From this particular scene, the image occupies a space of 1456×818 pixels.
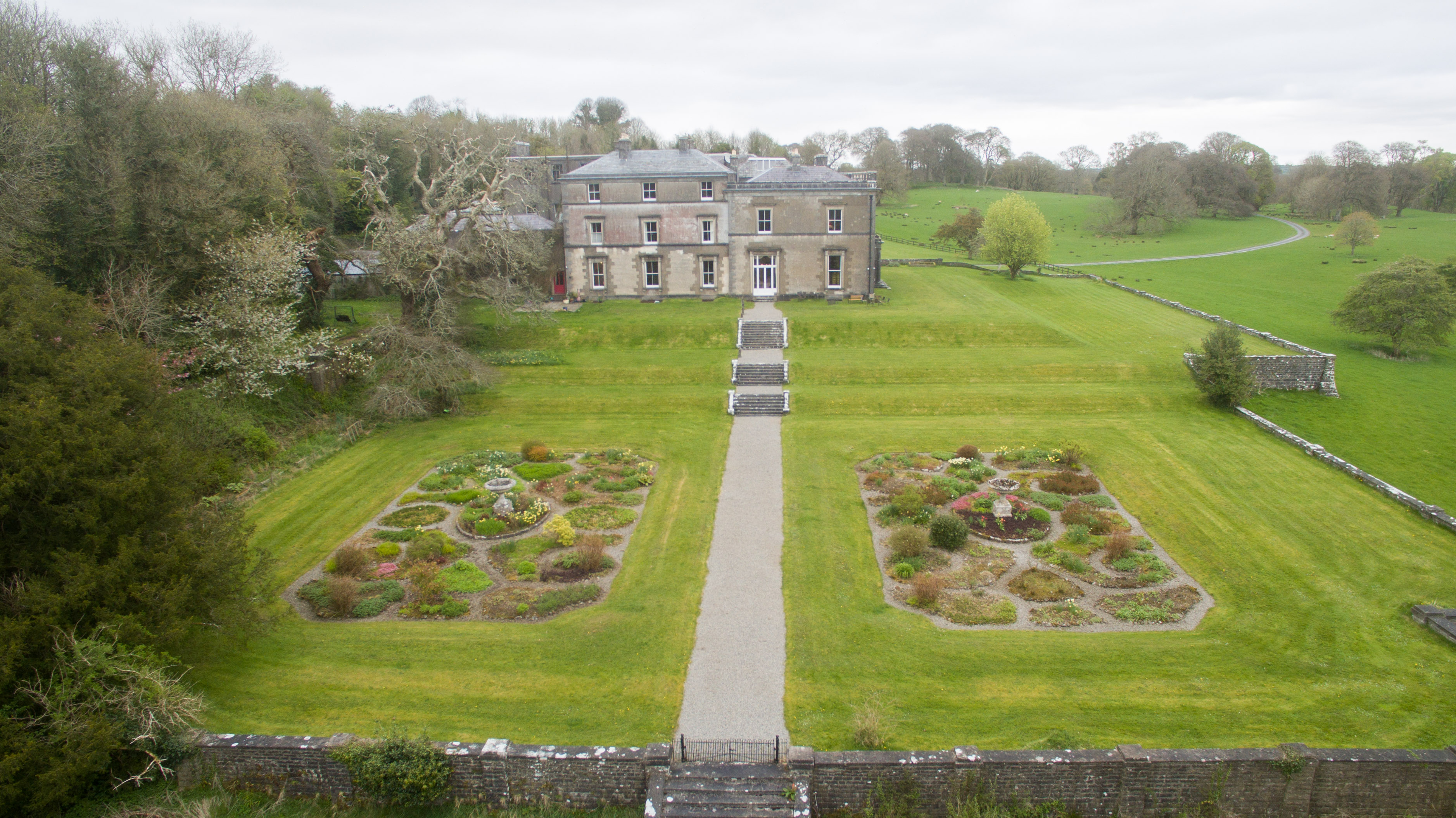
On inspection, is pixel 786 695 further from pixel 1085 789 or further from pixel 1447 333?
pixel 1447 333

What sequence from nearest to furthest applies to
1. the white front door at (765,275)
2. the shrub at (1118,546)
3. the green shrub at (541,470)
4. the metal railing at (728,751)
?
the metal railing at (728,751)
the shrub at (1118,546)
the green shrub at (541,470)
the white front door at (765,275)

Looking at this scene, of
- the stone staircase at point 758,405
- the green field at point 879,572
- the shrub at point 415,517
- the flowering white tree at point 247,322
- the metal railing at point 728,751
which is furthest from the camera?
the stone staircase at point 758,405

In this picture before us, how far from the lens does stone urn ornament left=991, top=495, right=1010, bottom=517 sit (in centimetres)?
2327

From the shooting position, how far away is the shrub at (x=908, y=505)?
2355 cm

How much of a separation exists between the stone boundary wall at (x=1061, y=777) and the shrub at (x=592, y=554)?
774 centimetres

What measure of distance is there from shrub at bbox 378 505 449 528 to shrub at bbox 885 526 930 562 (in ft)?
45.4

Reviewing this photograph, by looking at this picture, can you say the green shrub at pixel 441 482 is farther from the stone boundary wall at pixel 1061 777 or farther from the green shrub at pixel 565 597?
the stone boundary wall at pixel 1061 777

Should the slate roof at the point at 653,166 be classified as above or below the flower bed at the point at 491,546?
above

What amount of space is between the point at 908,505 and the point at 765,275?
27495 mm

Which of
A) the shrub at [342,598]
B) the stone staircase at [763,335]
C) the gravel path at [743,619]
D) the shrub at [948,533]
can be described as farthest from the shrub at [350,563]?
the stone staircase at [763,335]

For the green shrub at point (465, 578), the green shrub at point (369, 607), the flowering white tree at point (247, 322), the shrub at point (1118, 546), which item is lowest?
the green shrub at point (369, 607)

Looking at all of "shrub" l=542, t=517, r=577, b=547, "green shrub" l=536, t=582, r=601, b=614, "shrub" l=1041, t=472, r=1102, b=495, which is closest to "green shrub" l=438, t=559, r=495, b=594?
"green shrub" l=536, t=582, r=601, b=614

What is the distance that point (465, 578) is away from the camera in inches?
796

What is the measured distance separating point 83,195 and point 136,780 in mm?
21627
